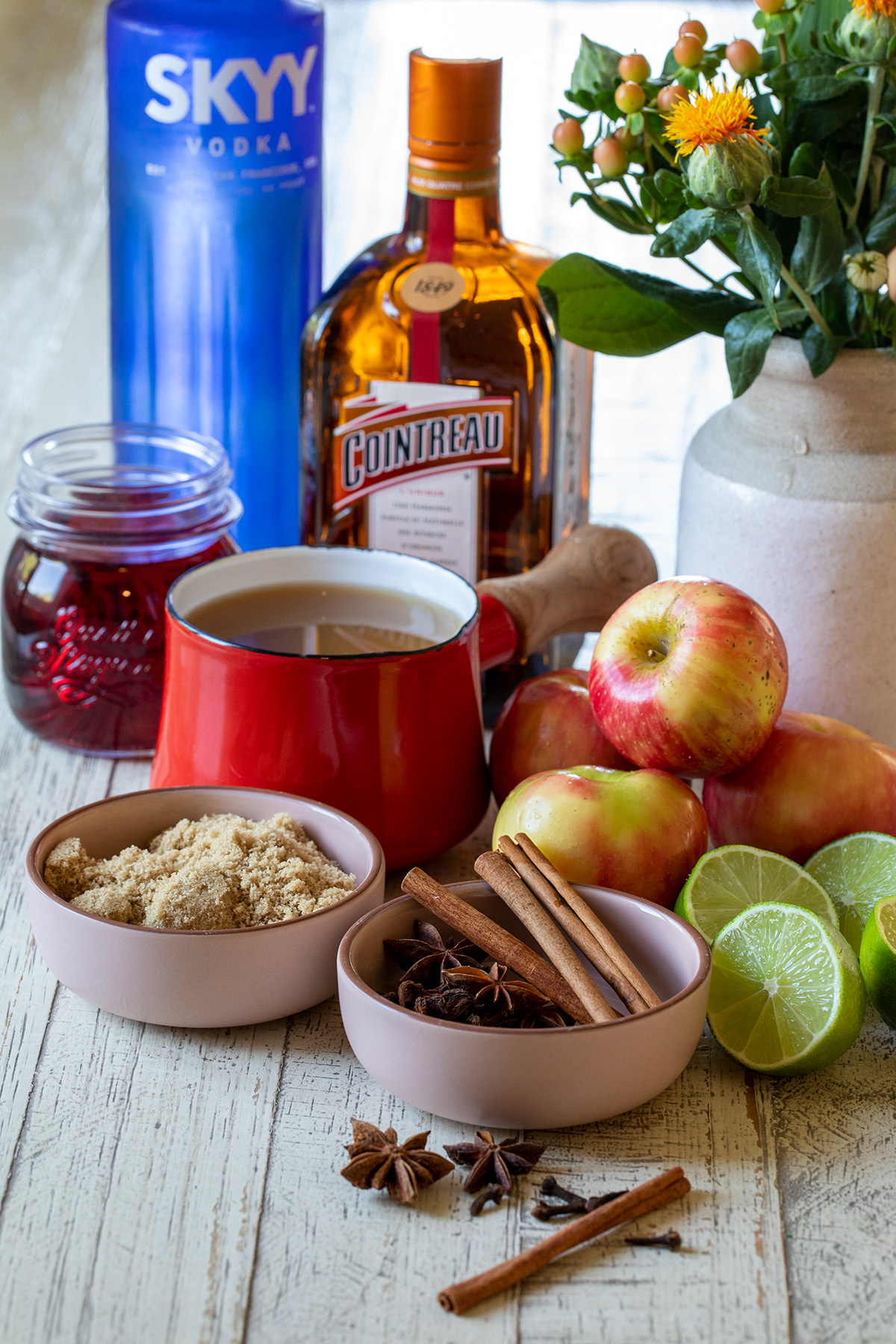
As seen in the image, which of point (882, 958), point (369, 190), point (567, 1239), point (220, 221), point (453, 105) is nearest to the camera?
point (567, 1239)

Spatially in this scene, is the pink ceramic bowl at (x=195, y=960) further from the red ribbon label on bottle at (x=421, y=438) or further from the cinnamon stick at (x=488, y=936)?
the red ribbon label on bottle at (x=421, y=438)

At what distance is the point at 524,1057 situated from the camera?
1.80 ft

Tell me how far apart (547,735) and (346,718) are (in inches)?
4.6

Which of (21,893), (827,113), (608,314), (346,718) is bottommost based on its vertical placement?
(21,893)

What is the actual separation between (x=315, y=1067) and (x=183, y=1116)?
0.19 feet

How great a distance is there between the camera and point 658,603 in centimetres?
74

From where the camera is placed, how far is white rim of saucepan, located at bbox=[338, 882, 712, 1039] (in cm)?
55

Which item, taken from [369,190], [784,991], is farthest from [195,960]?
[369,190]

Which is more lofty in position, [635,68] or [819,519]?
[635,68]

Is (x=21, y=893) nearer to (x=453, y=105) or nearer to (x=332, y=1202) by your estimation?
(x=332, y=1202)

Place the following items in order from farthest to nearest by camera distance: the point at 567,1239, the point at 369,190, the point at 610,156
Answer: the point at 369,190
the point at 610,156
the point at 567,1239

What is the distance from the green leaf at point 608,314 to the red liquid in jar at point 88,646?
24 centimetres

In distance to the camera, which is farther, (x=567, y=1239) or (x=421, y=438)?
(x=421, y=438)

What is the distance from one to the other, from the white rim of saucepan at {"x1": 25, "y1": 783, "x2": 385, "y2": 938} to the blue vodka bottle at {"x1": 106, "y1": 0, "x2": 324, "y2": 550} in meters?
0.35
